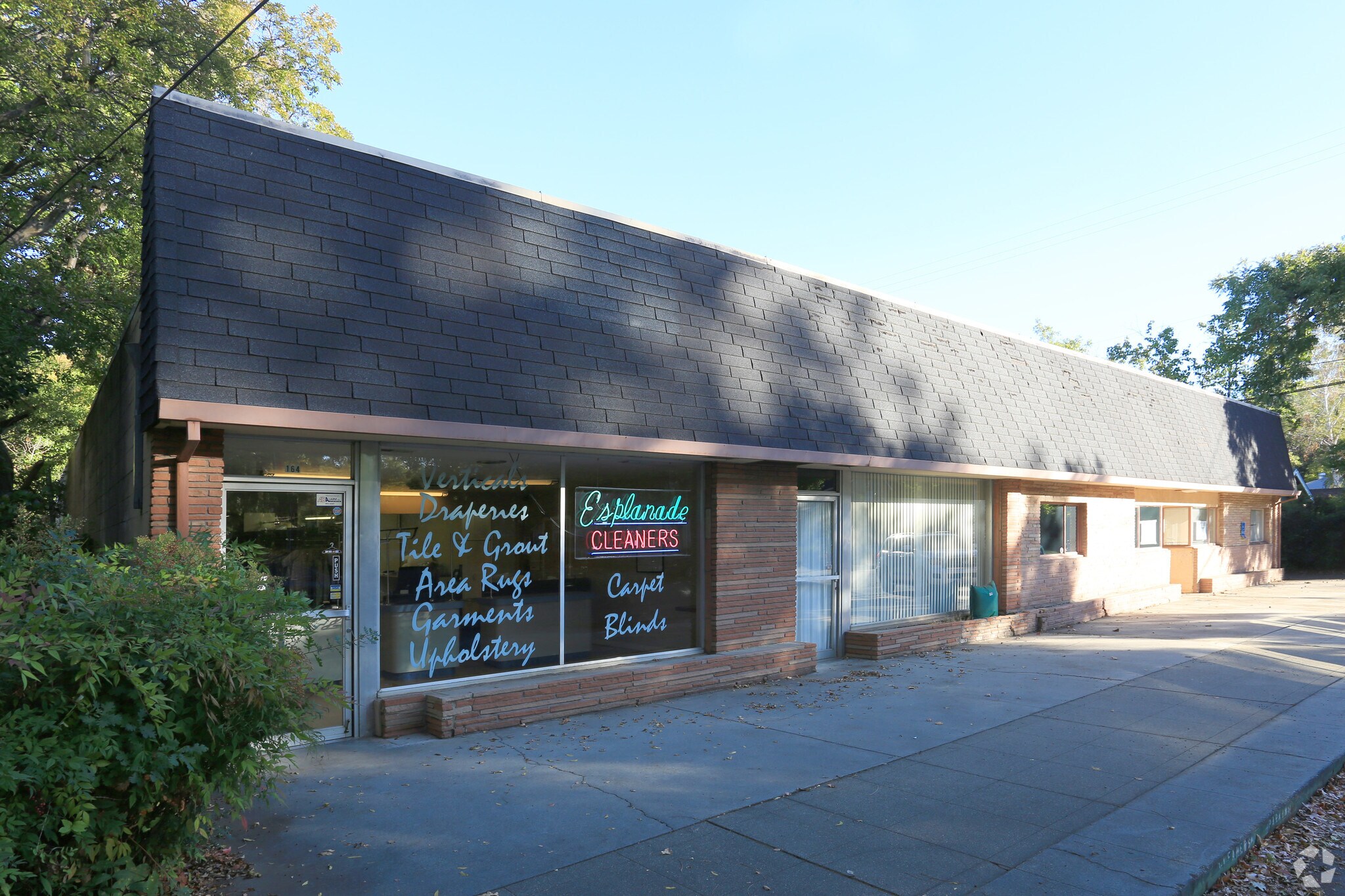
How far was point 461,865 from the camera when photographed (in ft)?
16.9

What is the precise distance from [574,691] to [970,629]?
7.70m

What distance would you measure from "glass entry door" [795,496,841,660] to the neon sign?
7.61 ft

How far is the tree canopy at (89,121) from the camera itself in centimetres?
1492

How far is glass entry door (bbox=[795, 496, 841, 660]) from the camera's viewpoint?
40.0ft

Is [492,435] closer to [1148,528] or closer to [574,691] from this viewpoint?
[574,691]

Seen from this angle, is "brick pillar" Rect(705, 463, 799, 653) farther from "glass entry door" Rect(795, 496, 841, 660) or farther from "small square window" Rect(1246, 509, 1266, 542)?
"small square window" Rect(1246, 509, 1266, 542)

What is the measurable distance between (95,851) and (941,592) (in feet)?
42.3

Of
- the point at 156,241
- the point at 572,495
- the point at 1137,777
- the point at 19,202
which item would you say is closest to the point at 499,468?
the point at 572,495

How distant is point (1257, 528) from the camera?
27.0 meters

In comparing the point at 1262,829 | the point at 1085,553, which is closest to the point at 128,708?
the point at 1262,829

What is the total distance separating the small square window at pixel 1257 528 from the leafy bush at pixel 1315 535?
410cm

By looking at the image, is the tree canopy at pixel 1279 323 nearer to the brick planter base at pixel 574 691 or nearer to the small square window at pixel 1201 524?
the small square window at pixel 1201 524

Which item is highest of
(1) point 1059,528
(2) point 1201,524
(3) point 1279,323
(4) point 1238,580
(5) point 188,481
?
(3) point 1279,323

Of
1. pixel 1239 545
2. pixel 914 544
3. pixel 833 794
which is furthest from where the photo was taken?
pixel 1239 545
